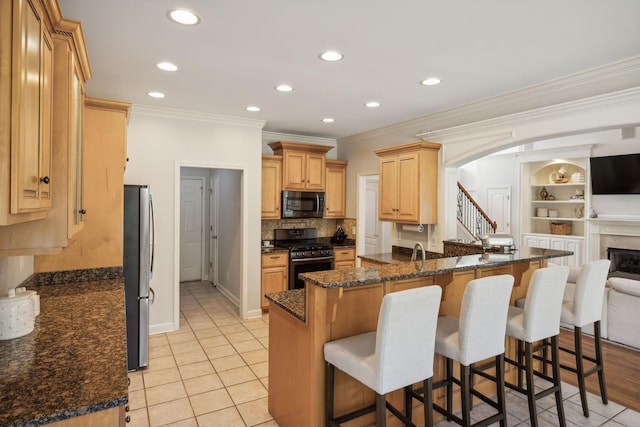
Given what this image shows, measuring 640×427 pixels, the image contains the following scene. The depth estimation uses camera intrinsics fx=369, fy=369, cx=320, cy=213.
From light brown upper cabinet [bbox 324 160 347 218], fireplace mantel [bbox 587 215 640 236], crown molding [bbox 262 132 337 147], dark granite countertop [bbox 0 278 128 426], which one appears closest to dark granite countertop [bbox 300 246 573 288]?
dark granite countertop [bbox 0 278 128 426]

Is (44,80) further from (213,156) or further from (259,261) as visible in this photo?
Answer: (259,261)

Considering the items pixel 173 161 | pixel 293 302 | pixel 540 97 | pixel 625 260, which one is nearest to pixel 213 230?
pixel 173 161

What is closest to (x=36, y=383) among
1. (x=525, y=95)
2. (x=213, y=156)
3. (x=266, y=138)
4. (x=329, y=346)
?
(x=329, y=346)

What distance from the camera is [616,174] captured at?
6250mm

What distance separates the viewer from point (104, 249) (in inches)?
118

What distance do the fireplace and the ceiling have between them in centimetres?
469

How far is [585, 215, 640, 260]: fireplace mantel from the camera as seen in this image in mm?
6066

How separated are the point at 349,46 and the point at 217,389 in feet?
9.62

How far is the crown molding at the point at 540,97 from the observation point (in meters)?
2.83

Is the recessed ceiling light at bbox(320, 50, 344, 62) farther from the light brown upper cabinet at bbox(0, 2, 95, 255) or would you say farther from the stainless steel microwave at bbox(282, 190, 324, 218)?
the stainless steel microwave at bbox(282, 190, 324, 218)

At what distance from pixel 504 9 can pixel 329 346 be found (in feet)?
7.08

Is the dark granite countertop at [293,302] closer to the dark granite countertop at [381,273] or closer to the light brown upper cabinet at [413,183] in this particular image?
the dark granite countertop at [381,273]

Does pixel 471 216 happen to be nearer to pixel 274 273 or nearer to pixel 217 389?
pixel 274 273

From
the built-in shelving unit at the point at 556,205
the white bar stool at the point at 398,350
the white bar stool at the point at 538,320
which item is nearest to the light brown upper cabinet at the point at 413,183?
the white bar stool at the point at 538,320
